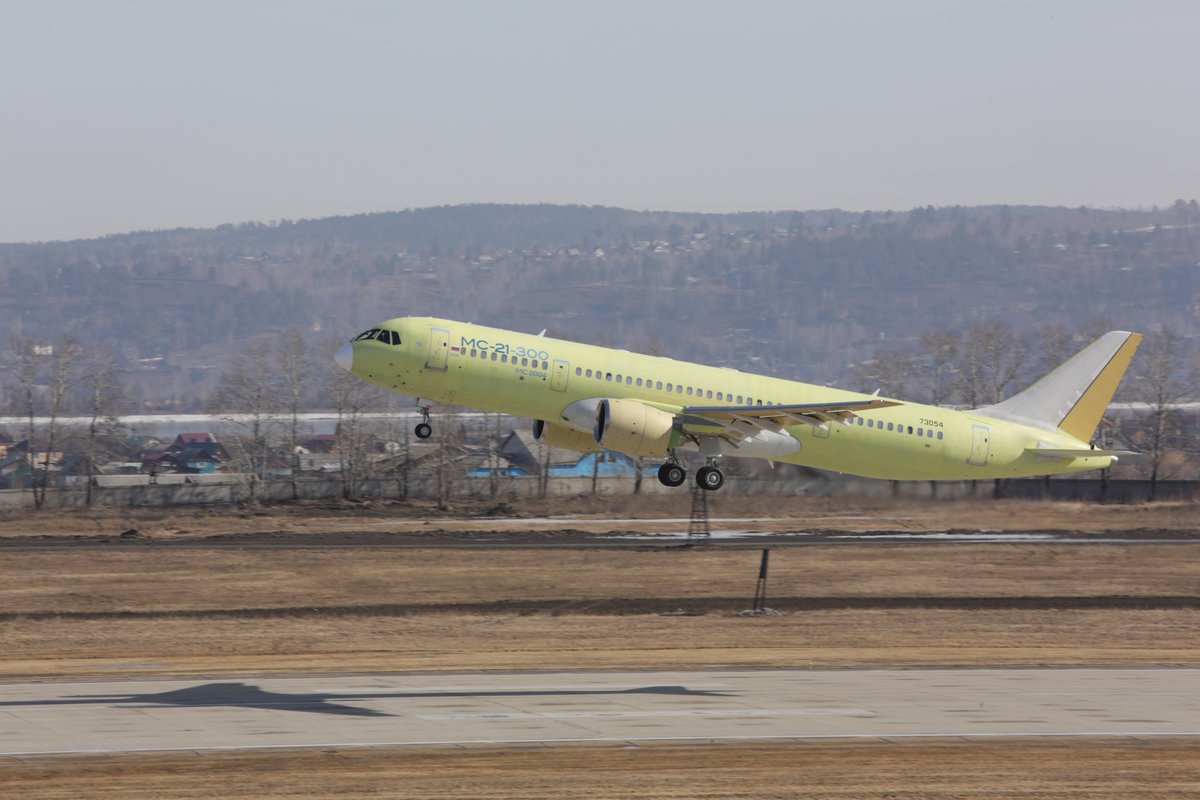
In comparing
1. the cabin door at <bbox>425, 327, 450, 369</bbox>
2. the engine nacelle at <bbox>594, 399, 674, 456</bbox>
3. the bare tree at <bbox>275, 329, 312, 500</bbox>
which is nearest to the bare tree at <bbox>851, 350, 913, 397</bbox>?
the bare tree at <bbox>275, 329, 312, 500</bbox>

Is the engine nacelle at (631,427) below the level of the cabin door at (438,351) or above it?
below

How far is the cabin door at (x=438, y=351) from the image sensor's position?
4434 cm

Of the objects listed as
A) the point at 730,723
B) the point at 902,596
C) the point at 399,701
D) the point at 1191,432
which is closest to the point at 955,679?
the point at 730,723

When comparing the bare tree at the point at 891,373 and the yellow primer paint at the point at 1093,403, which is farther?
the bare tree at the point at 891,373

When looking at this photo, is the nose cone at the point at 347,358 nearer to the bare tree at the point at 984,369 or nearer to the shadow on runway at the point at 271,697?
the shadow on runway at the point at 271,697

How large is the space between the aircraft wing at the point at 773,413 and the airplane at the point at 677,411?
48 millimetres

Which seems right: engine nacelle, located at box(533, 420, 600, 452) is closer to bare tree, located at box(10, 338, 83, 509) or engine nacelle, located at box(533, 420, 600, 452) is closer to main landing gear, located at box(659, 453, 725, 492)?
main landing gear, located at box(659, 453, 725, 492)

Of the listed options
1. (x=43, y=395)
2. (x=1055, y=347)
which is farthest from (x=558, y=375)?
(x=1055, y=347)

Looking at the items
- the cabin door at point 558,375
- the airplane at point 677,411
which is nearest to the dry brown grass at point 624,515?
the airplane at point 677,411

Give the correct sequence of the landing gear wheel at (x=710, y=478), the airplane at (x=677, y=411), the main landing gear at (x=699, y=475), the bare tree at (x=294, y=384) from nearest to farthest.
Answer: the airplane at (x=677, y=411) < the main landing gear at (x=699, y=475) < the landing gear wheel at (x=710, y=478) < the bare tree at (x=294, y=384)

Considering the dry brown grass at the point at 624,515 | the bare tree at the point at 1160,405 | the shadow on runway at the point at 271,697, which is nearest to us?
the shadow on runway at the point at 271,697

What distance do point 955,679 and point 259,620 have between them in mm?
20323

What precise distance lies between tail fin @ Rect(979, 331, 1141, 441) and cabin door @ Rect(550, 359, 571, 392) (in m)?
18.0

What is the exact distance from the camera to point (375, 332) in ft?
148
